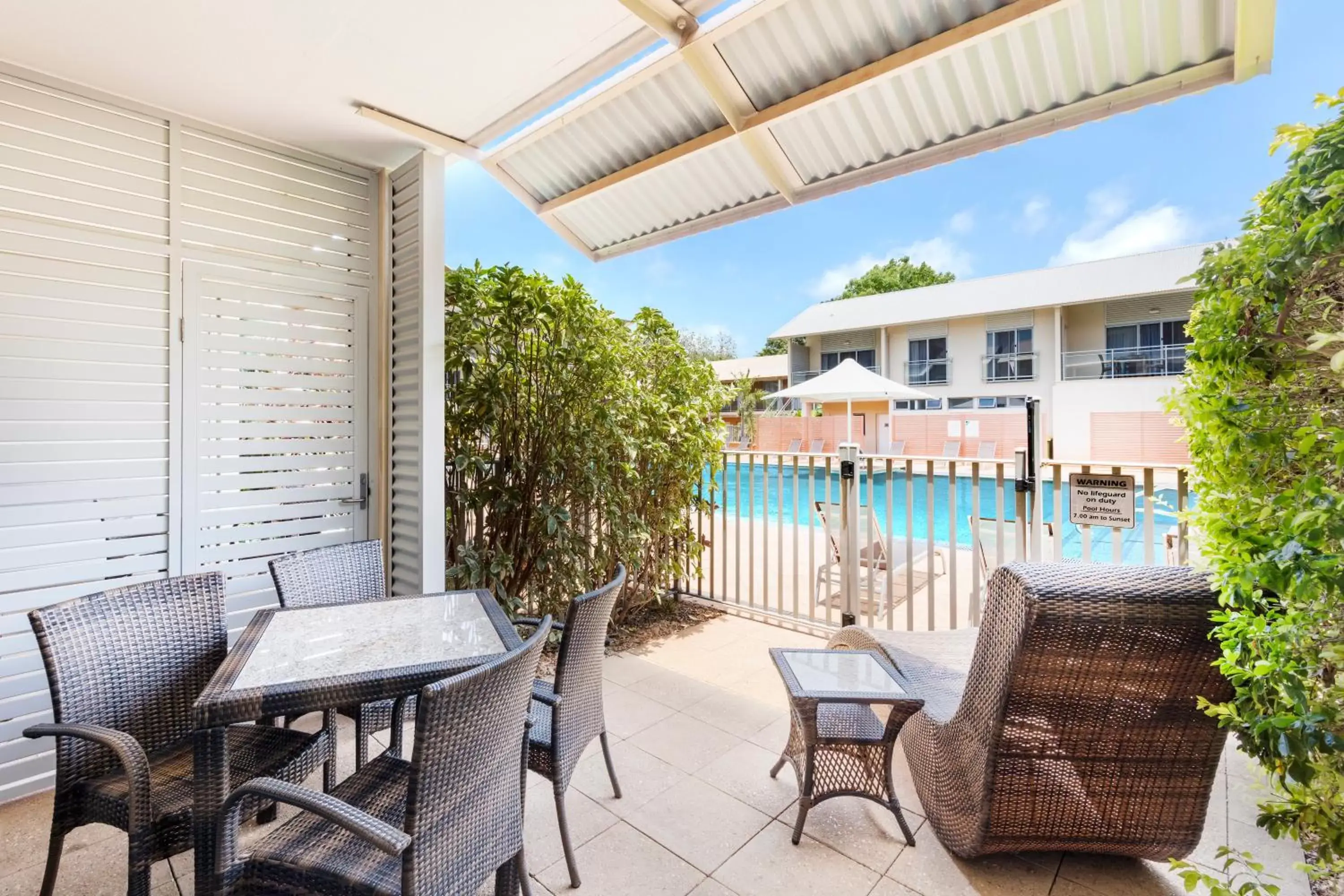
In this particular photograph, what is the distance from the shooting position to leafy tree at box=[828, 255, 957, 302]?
1314 inches

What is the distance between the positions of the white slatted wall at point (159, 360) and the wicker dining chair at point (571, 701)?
6.29 feet

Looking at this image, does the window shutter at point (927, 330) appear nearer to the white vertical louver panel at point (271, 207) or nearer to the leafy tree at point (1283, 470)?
the white vertical louver panel at point (271, 207)

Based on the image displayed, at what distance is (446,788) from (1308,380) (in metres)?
2.05

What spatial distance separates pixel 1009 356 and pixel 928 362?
227cm

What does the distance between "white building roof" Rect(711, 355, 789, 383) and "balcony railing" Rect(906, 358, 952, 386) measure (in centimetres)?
518

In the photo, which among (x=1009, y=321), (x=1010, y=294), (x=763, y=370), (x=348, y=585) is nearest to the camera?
(x=348, y=585)

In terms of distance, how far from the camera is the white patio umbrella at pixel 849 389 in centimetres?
671

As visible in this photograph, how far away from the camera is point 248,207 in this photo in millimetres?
3055

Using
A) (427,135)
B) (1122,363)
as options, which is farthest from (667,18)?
(1122,363)

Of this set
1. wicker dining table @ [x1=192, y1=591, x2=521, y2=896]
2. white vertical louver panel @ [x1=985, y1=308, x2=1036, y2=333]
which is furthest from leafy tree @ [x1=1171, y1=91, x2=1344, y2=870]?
white vertical louver panel @ [x1=985, y1=308, x2=1036, y2=333]

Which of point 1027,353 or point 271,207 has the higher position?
point 1027,353

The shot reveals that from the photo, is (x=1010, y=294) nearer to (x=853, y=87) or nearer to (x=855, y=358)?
(x=855, y=358)

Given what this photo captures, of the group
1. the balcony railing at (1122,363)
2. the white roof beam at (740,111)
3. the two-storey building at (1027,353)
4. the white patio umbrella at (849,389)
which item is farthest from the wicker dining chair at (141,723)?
the balcony railing at (1122,363)

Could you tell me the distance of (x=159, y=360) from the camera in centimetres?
280
